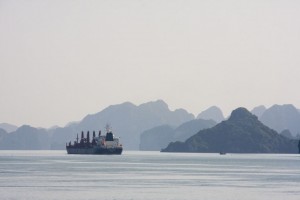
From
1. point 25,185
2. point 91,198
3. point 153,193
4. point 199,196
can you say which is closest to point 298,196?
point 199,196

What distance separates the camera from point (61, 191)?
109 m

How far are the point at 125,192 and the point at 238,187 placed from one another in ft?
75.0

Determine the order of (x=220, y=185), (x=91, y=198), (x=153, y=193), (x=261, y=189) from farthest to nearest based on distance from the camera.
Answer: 1. (x=220, y=185)
2. (x=261, y=189)
3. (x=153, y=193)
4. (x=91, y=198)

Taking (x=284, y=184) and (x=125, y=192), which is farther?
(x=284, y=184)

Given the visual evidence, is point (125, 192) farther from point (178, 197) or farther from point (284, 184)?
point (284, 184)

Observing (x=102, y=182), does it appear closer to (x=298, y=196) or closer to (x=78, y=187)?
(x=78, y=187)

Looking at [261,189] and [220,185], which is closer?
[261,189]

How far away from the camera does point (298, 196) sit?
102 meters

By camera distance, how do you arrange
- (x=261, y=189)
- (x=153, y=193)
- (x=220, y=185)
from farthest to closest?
(x=220, y=185) < (x=261, y=189) < (x=153, y=193)

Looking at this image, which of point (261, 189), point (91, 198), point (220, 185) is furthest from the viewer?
point (220, 185)

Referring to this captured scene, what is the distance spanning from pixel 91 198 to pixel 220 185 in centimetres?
3553

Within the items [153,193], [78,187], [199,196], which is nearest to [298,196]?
[199,196]

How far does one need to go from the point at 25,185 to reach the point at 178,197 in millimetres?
32697

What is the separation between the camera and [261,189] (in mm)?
117375
